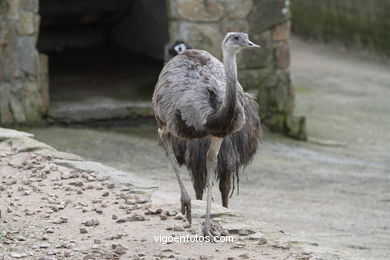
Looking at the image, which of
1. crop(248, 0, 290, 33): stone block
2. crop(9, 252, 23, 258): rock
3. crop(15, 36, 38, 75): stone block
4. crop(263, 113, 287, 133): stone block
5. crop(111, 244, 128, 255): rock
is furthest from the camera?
crop(263, 113, 287, 133): stone block

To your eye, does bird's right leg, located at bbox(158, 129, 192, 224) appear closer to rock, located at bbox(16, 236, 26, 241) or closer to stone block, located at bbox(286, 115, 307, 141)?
rock, located at bbox(16, 236, 26, 241)

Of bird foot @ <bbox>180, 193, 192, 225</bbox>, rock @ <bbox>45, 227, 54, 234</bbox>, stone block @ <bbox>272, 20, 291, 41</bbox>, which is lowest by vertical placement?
rock @ <bbox>45, 227, 54, 234</bbox>

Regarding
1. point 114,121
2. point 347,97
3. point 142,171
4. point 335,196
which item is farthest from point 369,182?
point 347,97

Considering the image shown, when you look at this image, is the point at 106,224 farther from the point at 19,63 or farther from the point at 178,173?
the point at 19,63

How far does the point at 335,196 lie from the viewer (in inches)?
280

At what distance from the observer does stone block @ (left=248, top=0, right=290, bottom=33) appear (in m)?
8.90

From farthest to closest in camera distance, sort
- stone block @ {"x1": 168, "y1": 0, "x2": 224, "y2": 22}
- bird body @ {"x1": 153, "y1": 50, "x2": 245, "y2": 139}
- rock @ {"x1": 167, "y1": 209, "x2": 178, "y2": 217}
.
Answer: stone block @ {"x1": 168, "y1": 0, "x2": 224, "y2": 22} → rock @ {"x1": 167, "y1": 209, "x2": 178, "y2": 217} → bird body @ {"x1": 153, "y1": 50, "x2": 245, "y2": 139}

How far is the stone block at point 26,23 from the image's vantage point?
8094mm

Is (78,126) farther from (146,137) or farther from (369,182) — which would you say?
(369,182)

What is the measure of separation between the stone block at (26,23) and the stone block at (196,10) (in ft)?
Answer: 4.31

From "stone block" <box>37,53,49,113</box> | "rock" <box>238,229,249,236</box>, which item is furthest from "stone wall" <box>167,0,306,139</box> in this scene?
"rock" <box>238,229,249,236</box>

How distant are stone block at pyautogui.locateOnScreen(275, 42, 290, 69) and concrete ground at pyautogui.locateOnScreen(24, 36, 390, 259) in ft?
2.42

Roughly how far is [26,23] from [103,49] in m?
3.73

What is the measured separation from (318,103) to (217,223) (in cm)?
702
